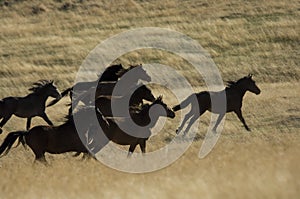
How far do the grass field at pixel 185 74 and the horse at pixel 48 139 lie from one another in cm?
39

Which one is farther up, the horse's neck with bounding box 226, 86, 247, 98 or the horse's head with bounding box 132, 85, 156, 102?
the horse's head with bounding box 132, 85, 156, 102

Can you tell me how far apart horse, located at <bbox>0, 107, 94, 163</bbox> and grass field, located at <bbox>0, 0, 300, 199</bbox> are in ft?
1.29

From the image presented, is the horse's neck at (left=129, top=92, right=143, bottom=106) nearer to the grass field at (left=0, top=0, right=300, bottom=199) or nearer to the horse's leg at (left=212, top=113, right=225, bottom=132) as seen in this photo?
the grass field at (left=0, top=0, right=300, bottom=199)

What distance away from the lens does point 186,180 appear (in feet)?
45.4

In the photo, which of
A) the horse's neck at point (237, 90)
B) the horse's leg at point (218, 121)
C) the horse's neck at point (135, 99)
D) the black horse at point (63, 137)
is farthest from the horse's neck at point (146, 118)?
the horse's neck at point (237, 90)

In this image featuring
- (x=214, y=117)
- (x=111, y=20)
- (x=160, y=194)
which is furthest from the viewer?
A: (x=111, y=20)

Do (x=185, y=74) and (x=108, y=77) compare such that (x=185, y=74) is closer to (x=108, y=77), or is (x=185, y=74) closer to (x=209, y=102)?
(x=209, y=102)

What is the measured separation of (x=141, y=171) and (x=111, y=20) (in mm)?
24347

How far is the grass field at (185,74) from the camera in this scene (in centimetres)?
1367

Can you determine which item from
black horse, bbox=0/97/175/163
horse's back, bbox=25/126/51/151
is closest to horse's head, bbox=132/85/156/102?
black horse, bbox=0/97/175/163

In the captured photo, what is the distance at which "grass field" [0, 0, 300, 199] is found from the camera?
538 inches

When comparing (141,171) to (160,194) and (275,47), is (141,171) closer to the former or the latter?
(160,194)

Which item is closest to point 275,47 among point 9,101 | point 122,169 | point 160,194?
point 9,101

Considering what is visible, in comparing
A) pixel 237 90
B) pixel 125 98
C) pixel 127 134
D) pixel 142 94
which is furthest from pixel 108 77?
pixel 127 134
